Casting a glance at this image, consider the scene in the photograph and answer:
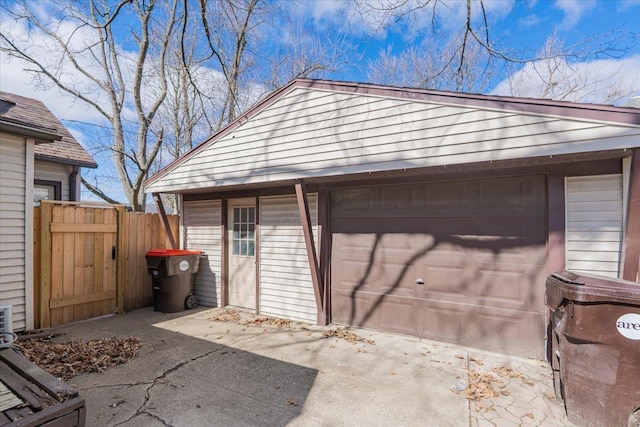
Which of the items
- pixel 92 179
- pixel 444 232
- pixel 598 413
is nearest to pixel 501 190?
pixel 444 232

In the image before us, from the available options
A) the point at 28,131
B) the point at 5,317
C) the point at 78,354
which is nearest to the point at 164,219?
the point at 28,131

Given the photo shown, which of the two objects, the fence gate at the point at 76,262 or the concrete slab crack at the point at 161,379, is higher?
the fence gate at the point at 76,262

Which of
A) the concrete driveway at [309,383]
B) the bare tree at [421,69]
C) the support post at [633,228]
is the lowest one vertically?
the concrete driveway at [309,383]

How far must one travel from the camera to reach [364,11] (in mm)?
4703

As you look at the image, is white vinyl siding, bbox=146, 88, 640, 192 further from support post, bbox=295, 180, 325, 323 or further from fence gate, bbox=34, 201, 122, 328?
fence gate, bbox=34, 201, 122, 328

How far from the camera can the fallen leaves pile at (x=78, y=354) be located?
3451mm

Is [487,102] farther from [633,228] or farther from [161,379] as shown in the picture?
[161,379]

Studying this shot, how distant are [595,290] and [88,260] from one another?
6.78 metres

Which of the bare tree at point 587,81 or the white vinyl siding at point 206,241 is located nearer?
the white vinyl siding at point 206,241

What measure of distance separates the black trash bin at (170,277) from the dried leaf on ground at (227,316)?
82cm

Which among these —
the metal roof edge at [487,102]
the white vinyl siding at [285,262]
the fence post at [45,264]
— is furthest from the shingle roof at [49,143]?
the white vinyl siding at [285,262]

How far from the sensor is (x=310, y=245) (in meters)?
4.80

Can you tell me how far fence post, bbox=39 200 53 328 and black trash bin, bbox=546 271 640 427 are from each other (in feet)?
21.6

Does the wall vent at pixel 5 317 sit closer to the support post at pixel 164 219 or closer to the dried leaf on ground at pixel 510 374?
the support post at pixel 164 219
